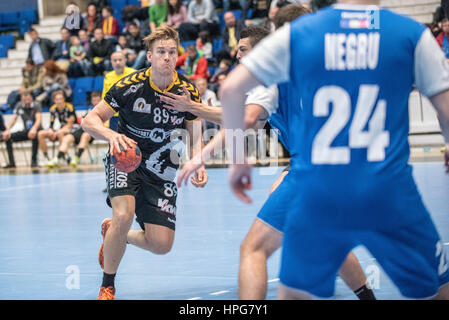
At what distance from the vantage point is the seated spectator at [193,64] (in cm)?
1373

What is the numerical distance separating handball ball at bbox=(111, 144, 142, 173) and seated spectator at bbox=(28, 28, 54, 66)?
13.1 m

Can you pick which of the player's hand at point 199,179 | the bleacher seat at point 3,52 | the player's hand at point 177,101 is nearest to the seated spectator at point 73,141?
the bleacher seat at point 3,52

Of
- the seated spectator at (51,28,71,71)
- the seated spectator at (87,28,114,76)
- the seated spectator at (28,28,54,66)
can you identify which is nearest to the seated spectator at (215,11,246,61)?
the seated spectator at (87,28,114,76)

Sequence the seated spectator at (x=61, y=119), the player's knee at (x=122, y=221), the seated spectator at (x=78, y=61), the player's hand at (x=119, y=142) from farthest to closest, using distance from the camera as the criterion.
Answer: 1. the seated spectator at (x=78, y=61)
2. the seated spectator at (x=61, y=119)
3. the player's knee at (x=122, y=221)
4. the player's hand at (x=119, y=142)

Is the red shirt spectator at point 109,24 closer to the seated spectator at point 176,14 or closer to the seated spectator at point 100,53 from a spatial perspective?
the seated spectator at point 100,53

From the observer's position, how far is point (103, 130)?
389 centimetres

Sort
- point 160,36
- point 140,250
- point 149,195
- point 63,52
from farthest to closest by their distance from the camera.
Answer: point 63,52, point 140,250, point 149,195, point 160,36

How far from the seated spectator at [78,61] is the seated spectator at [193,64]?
9.35 ft

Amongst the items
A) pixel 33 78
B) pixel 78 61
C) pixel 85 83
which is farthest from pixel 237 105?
pixel 33 78

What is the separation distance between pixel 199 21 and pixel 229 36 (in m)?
1.52

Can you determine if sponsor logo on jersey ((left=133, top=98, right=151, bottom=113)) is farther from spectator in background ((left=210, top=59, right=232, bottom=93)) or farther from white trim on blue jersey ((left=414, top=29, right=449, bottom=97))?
spectator in background ((left=210, top=59, right=232, bottom=93))

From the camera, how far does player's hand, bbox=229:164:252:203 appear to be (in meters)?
2.26

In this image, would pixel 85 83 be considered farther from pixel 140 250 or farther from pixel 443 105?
pixel 443 105

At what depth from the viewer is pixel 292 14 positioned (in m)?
3.20
